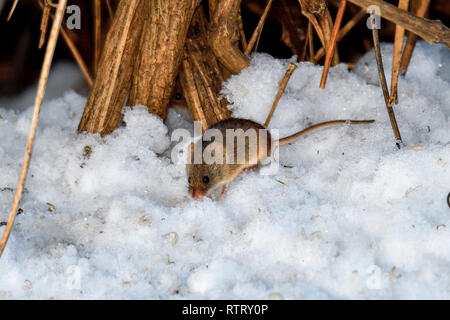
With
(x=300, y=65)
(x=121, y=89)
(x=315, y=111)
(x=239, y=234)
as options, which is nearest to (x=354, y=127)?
(x=315, y=111)

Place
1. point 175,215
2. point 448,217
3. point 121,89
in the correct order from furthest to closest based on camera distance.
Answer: point 121,89, point 175,215, point 448,217

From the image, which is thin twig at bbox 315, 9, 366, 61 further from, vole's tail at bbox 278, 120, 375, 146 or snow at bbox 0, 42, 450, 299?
vole's tail at bbox 278, 120, 375, 146

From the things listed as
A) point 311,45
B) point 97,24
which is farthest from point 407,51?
point 97,24

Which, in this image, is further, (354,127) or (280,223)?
(354,127)

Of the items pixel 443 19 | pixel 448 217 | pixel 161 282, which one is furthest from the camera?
pixel 443 19

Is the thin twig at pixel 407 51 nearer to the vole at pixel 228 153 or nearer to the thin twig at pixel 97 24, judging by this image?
the vole at pixel 228 153

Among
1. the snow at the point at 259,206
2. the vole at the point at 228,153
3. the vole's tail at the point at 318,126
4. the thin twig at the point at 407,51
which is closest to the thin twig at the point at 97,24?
the snow at the point at 259,206

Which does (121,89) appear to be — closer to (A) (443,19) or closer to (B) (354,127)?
(B) (354,127)
